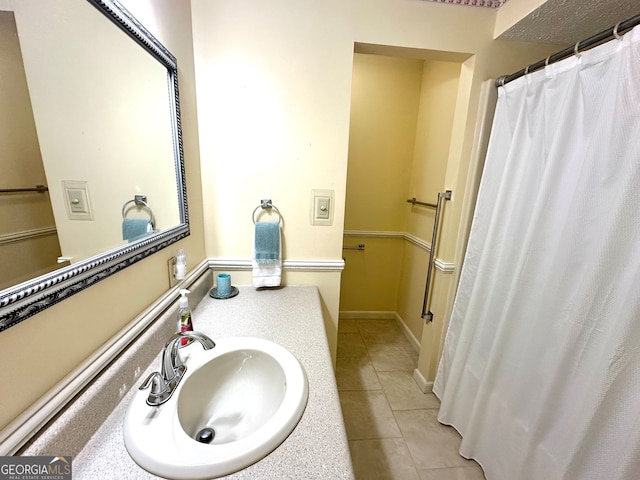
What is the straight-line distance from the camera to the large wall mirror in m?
0.44

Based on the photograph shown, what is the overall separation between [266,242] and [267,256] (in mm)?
72

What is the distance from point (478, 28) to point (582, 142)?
81cm

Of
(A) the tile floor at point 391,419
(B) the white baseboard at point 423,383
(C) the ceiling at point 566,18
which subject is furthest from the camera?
(B) the white baseboard at point 423,383

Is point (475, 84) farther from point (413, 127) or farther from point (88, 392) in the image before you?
point (88, 392)

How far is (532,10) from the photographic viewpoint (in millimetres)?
1026

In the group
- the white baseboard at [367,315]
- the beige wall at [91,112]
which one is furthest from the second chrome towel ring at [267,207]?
the white baseboard at [367,315]

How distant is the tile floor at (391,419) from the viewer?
1.25 metres

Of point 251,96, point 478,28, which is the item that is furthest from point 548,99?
point 251,96

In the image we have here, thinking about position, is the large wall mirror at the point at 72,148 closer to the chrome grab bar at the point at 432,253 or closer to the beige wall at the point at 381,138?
the chrome grab bar at the point at 432,253

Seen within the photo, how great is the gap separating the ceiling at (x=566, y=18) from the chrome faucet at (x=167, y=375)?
178 cm

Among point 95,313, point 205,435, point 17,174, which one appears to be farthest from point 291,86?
point 205,435

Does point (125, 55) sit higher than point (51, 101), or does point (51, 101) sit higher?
point (125, 55)

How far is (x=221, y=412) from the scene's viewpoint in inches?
30.7

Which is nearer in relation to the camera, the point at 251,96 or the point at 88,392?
the point at 88,392
